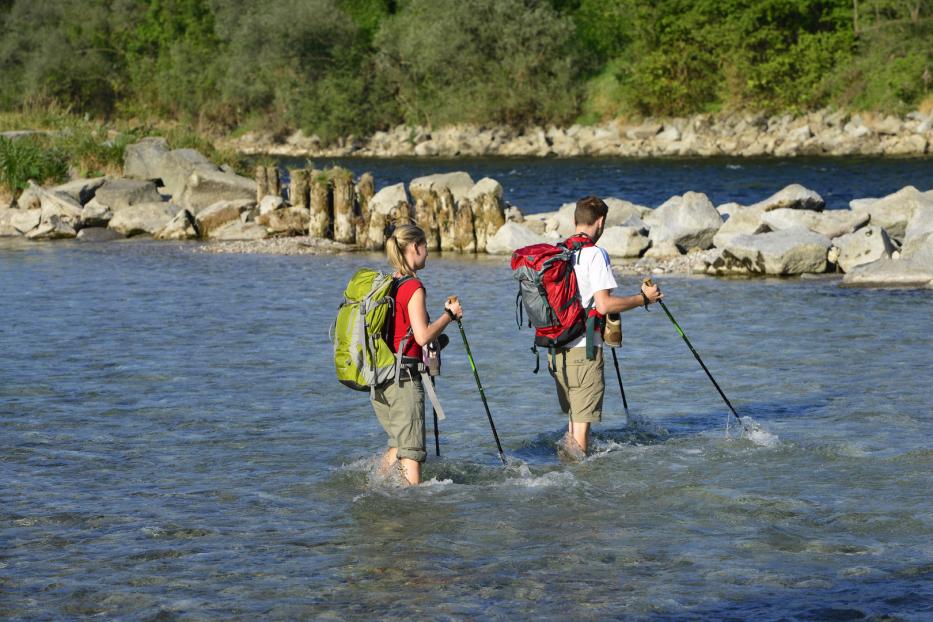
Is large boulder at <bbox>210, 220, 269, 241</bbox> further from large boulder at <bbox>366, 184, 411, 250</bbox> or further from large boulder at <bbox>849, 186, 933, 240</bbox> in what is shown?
large boulder at <bbox>849, 186, 933, 240</bbox>

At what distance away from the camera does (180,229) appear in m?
28.6

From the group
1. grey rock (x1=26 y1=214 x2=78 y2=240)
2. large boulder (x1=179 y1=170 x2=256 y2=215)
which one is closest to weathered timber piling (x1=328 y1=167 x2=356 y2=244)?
large boulder (x1=179 y1=170 x2=256 y2=215)

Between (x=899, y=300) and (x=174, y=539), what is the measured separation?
1274 cm

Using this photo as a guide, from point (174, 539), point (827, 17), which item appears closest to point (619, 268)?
point (174, 539)

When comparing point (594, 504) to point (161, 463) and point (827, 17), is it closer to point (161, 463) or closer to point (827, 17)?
point (161, 463)

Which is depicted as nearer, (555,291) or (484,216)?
Result: (555,291)

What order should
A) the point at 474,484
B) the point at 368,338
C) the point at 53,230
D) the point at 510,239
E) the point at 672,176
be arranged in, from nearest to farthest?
1. the point at 368,338
2. the point at 474,484
3. the point at 510,239
4. the point at 53,230
5. the point at 672,176

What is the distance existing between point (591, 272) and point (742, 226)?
1524 cm

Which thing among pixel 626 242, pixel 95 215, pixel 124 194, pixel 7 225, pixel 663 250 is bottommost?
pixel 663 250

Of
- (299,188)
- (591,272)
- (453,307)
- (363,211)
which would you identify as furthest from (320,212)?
(453,307)

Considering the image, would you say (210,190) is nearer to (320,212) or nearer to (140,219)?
(140,219)

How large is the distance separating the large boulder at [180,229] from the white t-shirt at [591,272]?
21069mm

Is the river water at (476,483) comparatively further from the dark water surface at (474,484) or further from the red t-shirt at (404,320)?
the red t-shirt at (404,320)

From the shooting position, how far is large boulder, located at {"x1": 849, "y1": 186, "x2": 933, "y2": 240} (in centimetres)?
2325
